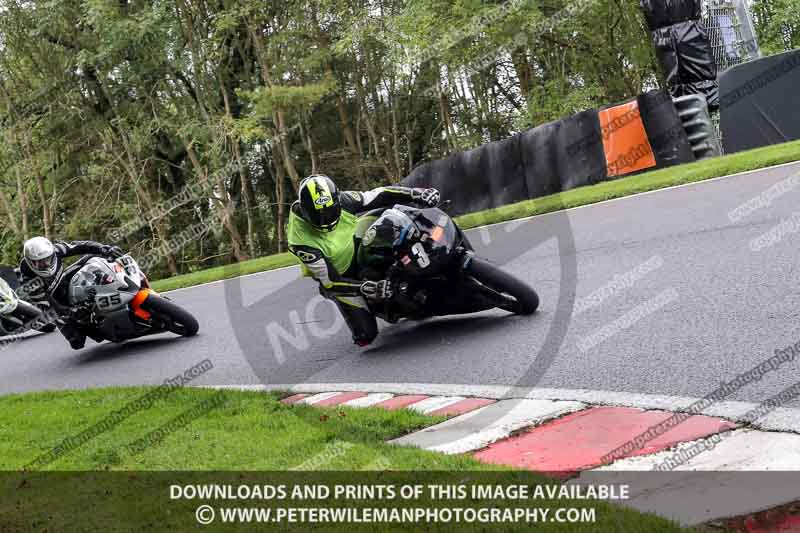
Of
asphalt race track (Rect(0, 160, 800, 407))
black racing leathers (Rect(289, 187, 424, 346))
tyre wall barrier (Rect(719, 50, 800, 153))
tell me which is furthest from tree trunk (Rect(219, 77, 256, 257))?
black racing leathers (Rect(289, 187, 424, 346))

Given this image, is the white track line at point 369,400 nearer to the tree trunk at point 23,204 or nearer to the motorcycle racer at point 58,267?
the motorcycle racer at point 58,267

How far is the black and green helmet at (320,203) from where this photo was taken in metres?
8.02

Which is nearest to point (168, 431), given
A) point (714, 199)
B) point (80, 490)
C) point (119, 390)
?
point (80, 490)

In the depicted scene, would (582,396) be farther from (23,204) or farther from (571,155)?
(23,204)

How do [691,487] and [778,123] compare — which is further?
[778,123]

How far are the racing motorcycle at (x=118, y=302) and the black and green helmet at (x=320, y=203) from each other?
Result: 389cm

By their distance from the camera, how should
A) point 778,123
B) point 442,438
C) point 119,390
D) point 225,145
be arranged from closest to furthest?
point 442,438 → point 119,390 → point 778,123 → point 225,145

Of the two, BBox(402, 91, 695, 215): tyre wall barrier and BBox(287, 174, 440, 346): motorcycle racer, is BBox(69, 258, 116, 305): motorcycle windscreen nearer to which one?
BBox(287, 174, 440, 346): motorcycle racer

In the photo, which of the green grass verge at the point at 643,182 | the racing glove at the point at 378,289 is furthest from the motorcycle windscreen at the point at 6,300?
the racing glove at the point at 378,289

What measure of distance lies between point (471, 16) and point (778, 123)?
11.4 meters

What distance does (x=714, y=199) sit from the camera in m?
11.0

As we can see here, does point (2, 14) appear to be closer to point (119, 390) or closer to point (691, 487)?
point (119, 390)

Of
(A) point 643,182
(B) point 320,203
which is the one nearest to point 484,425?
(B) point 320,203

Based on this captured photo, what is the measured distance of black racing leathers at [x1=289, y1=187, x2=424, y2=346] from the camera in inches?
323
